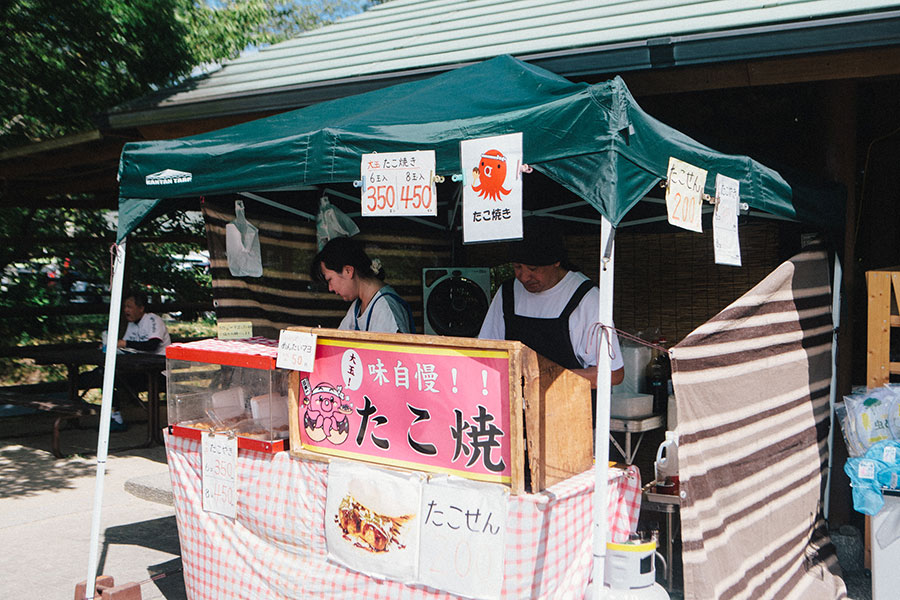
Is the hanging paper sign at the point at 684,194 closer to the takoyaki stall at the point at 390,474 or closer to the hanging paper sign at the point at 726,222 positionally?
the hanging paper sign at the point at 726,222

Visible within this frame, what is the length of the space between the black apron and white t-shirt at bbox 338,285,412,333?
0.65m

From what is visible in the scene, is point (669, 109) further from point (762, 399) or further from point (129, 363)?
point (129, 363)

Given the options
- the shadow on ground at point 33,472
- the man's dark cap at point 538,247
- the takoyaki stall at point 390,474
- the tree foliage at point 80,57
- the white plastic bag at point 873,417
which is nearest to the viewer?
the takoyaki stall at point 390,474

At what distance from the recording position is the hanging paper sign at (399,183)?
10.4ft

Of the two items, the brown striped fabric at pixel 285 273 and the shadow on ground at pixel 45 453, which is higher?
the brown striped fabric at pixel 285 273

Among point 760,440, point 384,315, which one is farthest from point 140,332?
point 760,440

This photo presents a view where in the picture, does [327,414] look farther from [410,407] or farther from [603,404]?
[603,404]

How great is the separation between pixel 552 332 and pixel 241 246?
217cm

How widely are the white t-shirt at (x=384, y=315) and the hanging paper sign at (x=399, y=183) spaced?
112 cm

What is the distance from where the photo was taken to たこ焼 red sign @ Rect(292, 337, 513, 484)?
3039 millimetres

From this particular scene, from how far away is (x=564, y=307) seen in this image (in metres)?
3.99

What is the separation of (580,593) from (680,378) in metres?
1.03

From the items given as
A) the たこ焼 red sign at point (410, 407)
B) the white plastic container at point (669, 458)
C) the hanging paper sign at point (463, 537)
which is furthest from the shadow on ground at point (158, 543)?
the white plastic container at point (669, 458)

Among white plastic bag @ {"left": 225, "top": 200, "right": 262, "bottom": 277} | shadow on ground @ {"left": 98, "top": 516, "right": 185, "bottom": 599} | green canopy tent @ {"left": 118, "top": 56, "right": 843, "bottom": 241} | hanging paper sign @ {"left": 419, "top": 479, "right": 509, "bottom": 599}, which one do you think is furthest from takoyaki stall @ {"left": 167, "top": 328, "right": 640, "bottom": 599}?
white plastic bag @ {"left": 225, "top": 200, "right": 262, "bottom": 277}
